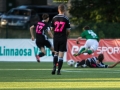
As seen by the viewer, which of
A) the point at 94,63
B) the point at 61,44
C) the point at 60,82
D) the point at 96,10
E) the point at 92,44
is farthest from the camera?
the point at 96,10

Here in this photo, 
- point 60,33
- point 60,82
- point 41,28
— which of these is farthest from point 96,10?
point 60,82

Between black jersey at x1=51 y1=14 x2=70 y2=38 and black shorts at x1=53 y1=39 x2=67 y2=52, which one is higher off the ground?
black jersey at x1=51 y1=14 x2=70 y2=38

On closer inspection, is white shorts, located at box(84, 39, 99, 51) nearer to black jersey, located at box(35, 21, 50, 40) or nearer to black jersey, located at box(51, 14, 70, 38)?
black jersey, located at box(35, 21, 50, 40)

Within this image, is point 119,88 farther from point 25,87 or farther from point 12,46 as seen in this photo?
point 12,46

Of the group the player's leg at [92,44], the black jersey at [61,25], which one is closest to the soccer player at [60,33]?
the black jersey at [61,25]

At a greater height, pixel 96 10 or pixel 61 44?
pixel 61 44

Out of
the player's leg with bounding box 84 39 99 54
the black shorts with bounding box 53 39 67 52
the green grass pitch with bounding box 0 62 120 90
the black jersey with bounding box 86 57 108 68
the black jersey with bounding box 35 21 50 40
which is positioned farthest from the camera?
the player's leg with bounding box 84 39 99 54

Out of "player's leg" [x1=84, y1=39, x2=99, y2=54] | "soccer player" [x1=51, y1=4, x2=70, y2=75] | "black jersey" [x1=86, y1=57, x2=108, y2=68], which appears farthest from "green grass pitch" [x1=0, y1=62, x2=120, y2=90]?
"player's leg" [x1=84, y1=39, x2=99, y2=54]

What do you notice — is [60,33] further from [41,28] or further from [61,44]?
[41,28]

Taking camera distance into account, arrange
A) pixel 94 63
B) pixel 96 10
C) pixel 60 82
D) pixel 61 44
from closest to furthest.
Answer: pixel 60 82, pixel 61 44, pixel 94 63, pixel 96 10

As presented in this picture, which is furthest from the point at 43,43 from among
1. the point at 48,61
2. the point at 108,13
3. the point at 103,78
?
the point at 108,13

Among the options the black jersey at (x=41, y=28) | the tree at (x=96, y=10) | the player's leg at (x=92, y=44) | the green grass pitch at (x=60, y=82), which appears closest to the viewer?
the green grass pitch at (x=60, y=82)

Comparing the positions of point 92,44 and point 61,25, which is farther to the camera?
point 92,44

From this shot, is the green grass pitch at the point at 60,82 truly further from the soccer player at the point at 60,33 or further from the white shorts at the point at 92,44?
the white shorts at the point at 92,44
